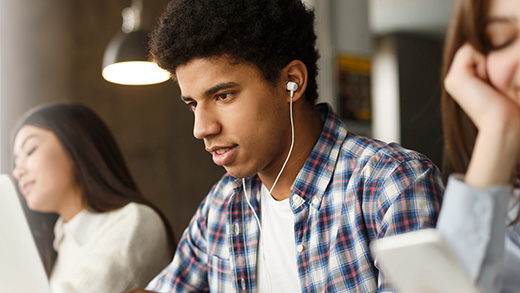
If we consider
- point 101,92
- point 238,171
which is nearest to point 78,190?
point 238,171

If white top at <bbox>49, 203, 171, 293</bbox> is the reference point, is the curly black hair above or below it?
above

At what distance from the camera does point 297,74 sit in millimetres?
1502

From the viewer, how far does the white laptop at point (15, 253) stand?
1.09 metres

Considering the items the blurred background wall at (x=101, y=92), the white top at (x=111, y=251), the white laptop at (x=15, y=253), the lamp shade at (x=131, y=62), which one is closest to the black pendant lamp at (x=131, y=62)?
the lamp shade at (x=131, y=62)

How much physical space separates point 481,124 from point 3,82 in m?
3.80

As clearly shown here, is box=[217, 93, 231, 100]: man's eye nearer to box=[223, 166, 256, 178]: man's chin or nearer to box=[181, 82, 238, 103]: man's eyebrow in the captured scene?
box=[181, 82, 238, 103]: man's eyebrow

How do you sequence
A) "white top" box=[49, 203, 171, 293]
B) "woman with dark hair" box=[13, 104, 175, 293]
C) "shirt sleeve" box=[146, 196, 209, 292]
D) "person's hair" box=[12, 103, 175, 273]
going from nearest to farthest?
"shirt sleeve" box=[146, 196, 209, 292]
"white top" box=[49, 203, 171, 293]
"woman with dark hair" box=[13, 104, 175, 293]
"person's hair" box=[12, 103, 175, 273]

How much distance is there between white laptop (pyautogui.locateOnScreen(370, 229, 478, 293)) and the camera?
69 cm

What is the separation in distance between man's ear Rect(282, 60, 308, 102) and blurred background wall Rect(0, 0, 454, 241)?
5.51 ft

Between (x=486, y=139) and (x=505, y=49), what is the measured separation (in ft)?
0.57

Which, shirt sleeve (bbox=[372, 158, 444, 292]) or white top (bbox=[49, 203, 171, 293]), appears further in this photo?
white top (bbox=[49, 203, 171, 293])

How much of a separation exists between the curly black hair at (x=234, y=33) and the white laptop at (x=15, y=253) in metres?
0.54

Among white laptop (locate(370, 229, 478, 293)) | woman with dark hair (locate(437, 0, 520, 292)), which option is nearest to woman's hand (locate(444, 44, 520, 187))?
woman with dark hair (locate(437, 0, 520, 292))

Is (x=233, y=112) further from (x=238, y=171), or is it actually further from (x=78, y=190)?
(x=78, y=190)
